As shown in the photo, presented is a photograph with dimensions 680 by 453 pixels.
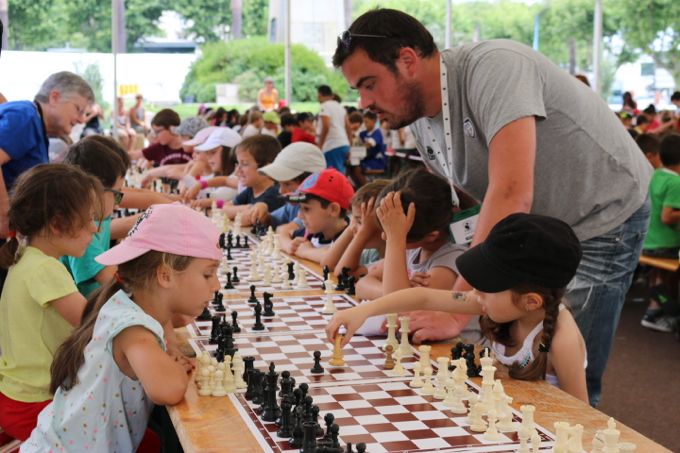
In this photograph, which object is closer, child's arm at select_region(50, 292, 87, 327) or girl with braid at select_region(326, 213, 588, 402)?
girl with braid at select_region(326, 213, 588, 402)

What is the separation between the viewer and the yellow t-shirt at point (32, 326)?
2.85 m

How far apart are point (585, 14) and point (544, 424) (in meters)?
17.0

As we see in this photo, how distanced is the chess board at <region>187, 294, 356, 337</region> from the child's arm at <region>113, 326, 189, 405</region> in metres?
0.62

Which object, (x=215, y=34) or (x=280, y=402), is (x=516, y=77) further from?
(x=215, y=34)

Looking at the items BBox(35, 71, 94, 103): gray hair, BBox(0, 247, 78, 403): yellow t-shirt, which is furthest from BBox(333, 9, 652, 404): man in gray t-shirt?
BBox(35, 71, 94, 103): gray hair

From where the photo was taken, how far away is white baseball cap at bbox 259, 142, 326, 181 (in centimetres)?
541

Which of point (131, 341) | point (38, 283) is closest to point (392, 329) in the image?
point (131, 341)

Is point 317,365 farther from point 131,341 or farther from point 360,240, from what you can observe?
point 360,240

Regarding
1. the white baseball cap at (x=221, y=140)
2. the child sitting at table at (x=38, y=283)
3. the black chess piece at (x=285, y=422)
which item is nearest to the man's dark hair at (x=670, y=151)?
the white baseball cap at (x=221, y=140)

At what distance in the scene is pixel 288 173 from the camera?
17.8ft

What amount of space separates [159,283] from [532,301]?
98 centimetres

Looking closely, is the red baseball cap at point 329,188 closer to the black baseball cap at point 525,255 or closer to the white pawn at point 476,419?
the black baseball cap at point 525,255

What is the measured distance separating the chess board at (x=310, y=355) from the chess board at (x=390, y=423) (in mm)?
91

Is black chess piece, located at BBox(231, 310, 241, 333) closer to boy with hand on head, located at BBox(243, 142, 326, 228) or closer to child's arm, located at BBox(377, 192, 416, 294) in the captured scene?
child's arm, located at BBox(377, 192, 416, 294)
